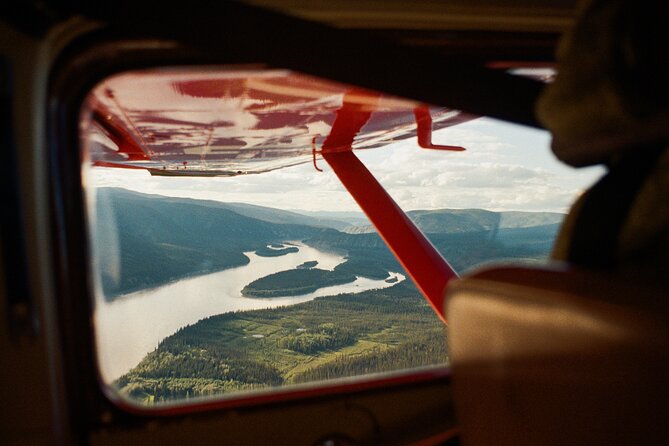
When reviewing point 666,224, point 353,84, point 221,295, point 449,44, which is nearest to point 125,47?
point 353,84

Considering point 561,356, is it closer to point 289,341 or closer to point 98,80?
point 98,80

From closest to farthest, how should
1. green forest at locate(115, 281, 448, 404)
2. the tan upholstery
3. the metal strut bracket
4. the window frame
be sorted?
the tan upholstery, the window frame, the metal strut bracket, green forest at locate(115, 281, 448, 404)

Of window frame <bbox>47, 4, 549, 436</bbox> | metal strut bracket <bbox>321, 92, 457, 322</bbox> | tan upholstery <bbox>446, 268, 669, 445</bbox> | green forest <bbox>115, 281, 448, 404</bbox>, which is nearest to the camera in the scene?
tan upholstery <bbox>446, 268, 669, 445</bbox>

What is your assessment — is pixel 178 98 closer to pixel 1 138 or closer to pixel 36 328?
pixel 1 138

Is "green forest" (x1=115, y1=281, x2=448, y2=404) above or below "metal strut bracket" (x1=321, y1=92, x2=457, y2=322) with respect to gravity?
below

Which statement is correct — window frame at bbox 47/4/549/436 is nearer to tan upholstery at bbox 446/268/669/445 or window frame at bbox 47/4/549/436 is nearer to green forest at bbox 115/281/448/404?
tan upholstery at bbox 446/268/669/445

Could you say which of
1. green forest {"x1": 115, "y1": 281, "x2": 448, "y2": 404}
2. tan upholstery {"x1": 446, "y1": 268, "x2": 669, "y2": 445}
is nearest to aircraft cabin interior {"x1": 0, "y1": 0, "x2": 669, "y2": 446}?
tan upholstery {"x1": 446, "y1": 268, "x2": 669, "y2": 445}

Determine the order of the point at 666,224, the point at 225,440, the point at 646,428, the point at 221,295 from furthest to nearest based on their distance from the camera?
the point at 221,295
the point at 225,440
the point at 666,224
the point at 646,428

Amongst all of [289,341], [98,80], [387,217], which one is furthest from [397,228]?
[289,341]
